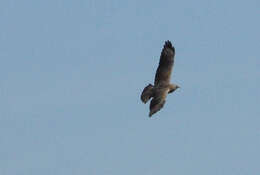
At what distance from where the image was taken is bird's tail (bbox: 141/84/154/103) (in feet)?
248

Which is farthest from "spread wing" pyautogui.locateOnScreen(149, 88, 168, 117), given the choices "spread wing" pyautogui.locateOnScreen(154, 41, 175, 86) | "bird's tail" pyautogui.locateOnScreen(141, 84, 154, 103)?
"spread wing" pyautogui.locateOnScreen(154, 41, 175, 86)

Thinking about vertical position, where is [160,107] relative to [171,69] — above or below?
below

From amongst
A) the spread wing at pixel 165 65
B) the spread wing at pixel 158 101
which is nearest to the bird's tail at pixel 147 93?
the spread wing at pixel 158 101

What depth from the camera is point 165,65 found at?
8106 cm

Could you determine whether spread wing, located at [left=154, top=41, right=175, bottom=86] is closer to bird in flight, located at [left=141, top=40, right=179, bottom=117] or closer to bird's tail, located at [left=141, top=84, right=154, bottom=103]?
bird in flight, located at [left=141, top=40, right=179, bottom=117]

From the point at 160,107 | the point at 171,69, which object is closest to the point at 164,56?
the point at 171,69

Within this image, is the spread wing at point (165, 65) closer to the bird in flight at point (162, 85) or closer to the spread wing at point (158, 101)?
the bird in flight at point (162, 85)

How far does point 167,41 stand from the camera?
271 ft

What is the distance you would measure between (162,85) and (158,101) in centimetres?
376

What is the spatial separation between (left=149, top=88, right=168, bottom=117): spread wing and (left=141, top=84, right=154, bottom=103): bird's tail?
37 centimetres

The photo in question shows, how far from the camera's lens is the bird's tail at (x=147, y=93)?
248ft

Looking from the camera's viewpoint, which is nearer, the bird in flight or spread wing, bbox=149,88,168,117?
spread wing, bbox=149,88,168,117

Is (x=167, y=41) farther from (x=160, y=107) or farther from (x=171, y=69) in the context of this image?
(x=160, y=107)

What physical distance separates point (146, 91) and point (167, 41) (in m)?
7.49
